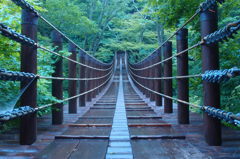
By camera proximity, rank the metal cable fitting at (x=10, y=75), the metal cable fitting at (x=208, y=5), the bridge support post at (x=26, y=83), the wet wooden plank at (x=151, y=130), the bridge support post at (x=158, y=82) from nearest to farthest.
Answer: the metal cable fitting at (x=10, y=75), the metal cable fitting at (x=208, y=5), the bridge support post at (x=26, y=83), the wet wooden plank at (x=151, y=130), the bridge support post at (x=158, y=82)

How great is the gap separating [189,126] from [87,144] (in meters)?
1.04

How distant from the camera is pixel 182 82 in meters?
2.30

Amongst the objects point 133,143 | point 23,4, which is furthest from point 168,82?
point 23,4

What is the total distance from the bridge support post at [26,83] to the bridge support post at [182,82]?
139 centimetres

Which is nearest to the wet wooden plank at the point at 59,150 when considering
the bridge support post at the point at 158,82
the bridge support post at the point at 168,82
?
the bridge support post at the point at 168,82

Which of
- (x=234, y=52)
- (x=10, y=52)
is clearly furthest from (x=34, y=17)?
(x=234, y=52)

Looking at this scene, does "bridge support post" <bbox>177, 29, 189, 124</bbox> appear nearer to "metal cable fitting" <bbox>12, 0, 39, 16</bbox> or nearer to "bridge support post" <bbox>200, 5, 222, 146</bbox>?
"bridge support post" <bbox>200, 5, 222, 146</bbox>

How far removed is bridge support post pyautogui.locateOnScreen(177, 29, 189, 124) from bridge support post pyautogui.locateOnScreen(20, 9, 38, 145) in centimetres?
139

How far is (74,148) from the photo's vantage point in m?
1.49

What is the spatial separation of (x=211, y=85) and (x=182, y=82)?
0.71 m

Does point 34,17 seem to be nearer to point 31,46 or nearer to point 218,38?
point 31,46

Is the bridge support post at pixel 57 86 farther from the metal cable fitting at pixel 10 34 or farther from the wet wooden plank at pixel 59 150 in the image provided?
the metal cable fitting at pixel 10 34

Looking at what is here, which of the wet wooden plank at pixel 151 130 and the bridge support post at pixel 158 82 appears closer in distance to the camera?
the wet wooden plank at pixel 151 130

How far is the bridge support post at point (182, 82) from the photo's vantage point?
225 cm
